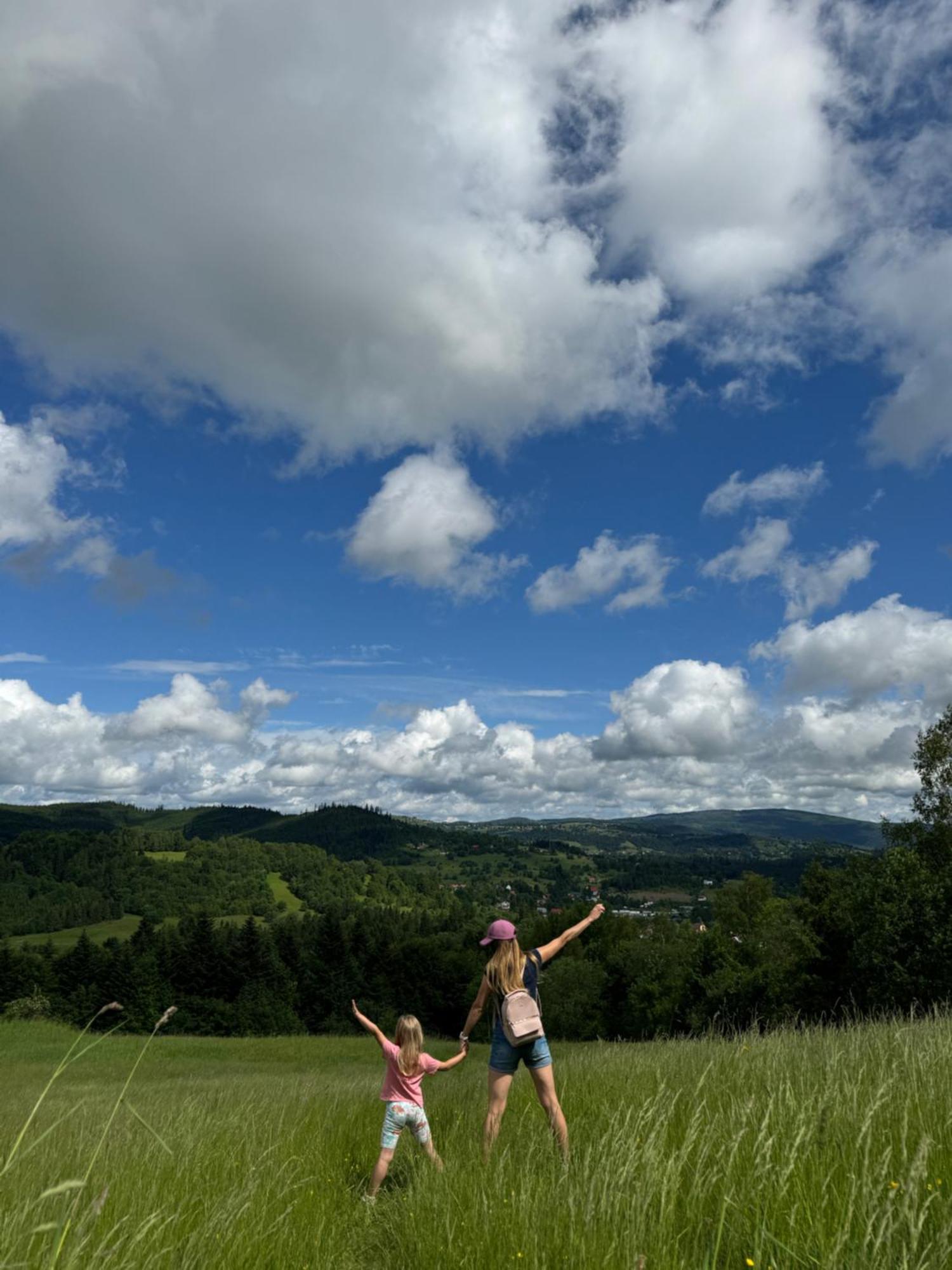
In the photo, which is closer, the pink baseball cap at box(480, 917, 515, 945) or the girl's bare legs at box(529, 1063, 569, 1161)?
the girl's bare legs at box(529, 1063, 569, 1161)

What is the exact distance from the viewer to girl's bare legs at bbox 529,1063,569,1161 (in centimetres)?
577

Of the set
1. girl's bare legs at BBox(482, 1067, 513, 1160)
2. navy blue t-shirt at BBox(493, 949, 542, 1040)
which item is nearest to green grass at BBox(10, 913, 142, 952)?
navy blue t-shirt at BBox(493, 949, 542, 1040)

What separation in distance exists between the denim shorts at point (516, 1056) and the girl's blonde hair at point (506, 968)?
0.42 meters

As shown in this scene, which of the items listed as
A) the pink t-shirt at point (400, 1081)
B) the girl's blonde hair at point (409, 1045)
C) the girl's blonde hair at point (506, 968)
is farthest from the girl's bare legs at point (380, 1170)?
the girl's blonde hair at point (506, 968)

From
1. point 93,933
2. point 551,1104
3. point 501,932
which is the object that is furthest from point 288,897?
point 551,1104

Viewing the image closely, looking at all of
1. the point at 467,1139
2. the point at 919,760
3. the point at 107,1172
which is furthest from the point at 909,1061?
the point at 919,760

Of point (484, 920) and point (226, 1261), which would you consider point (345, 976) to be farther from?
point (226, 1261)

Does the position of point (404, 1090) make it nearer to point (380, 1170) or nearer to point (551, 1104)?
point (380, 1170)

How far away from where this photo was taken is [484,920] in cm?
14138

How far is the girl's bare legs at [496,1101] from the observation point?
644 cm

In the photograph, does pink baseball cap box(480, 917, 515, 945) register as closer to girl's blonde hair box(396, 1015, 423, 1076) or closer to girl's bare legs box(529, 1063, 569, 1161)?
girl's blonde hair box(396, 1015, 423, 1076)

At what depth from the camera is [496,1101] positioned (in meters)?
6.69

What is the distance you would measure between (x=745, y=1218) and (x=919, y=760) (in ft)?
113

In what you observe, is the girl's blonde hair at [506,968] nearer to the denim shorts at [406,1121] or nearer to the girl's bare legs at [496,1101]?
the girl's bare legs at [496,1101]
